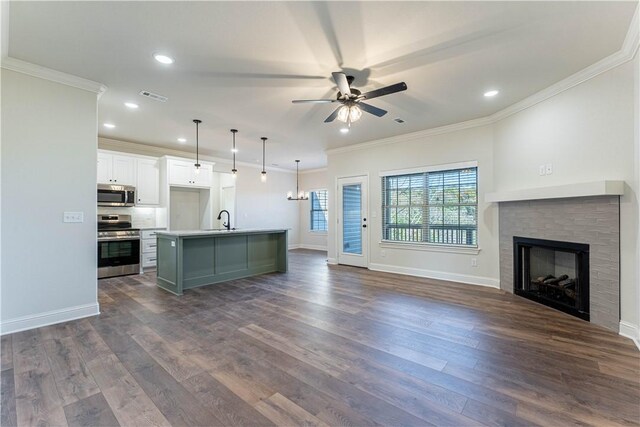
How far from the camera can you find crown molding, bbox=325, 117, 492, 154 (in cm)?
488

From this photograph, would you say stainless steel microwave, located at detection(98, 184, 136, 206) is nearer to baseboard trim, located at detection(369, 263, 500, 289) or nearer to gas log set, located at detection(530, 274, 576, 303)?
baseboard trim, located at detection(369, 263, 500, 289)

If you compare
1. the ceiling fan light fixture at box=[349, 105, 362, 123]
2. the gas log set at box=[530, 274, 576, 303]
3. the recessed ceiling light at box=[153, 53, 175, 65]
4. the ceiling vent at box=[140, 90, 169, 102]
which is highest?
the ceiling vent at box=[140, 90, 169, 102]

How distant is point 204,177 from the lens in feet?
23.0

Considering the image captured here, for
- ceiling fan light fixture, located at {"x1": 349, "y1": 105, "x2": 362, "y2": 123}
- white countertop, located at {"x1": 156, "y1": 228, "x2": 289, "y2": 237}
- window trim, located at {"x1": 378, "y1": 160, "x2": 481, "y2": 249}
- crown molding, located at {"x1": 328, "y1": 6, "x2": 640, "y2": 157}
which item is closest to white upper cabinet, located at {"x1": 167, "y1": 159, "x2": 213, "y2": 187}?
white countertop, located at {"x1": 156, "y1": 228, "x2": 289, "y2": 237}

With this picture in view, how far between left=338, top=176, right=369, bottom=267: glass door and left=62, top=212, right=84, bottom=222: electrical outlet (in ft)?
15.8

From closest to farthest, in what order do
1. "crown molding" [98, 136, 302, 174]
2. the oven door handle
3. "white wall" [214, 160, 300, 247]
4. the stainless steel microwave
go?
the oven door handle, the stainless steel microwave, "crown molding" [98, 136, 302, 174], "white wall" [214, 160, 300, 247]

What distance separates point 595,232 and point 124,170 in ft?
25.2

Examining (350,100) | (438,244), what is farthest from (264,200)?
(350,100)

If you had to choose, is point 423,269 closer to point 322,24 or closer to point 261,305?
point 261,305

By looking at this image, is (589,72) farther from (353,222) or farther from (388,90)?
(353,222)

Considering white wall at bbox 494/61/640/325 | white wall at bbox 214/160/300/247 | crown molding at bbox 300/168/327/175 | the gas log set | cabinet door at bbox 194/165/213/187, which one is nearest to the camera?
white wall at bbox 494/61/640/325

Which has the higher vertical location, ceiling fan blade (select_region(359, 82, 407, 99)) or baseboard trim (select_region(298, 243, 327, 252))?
ceiling fan blade (select_region(359, 82, 407, 99))

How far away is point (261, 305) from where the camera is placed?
12.5ft

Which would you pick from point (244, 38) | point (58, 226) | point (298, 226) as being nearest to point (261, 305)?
point (58, 226)
